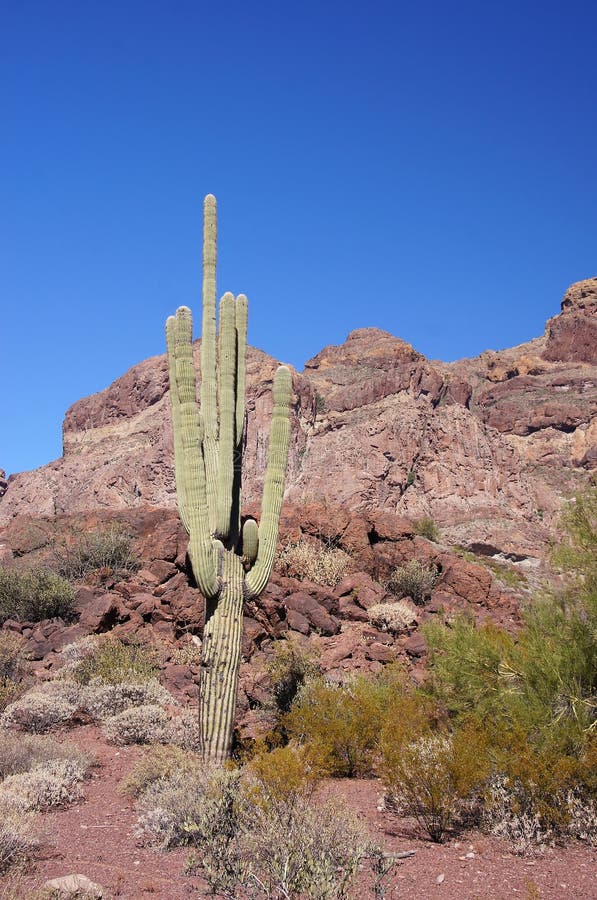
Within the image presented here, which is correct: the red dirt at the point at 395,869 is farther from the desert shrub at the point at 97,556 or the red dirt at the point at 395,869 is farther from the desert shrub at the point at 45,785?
the desert shrub at the point at 97,556

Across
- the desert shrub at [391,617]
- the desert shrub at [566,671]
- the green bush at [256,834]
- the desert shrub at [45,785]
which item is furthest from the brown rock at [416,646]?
the green bush at [256,834]

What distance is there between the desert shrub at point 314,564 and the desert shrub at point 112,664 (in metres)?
4.50

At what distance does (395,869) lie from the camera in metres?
5.44

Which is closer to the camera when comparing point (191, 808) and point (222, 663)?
point (191, 808)

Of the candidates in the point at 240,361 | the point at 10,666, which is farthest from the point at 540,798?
the point at 10,666

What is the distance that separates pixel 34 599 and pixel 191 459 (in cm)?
680

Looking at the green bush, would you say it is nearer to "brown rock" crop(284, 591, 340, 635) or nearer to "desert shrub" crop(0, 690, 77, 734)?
"desert shrub" crop(0, 690, 77, 734)

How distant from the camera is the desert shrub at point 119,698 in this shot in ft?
34.1

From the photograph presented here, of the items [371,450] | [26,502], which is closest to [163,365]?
[26,502]

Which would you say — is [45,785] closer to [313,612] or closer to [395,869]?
[395,869]

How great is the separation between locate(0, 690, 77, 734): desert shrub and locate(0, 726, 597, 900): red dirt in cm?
305

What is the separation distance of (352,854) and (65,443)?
2388 inches

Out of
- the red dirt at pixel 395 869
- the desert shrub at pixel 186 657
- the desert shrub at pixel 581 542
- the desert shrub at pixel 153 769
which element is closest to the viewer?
the red dirt at pixel 395 869

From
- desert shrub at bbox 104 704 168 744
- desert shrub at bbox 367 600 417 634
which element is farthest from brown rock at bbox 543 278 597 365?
desert shrub at bbox 104 704 168 744
